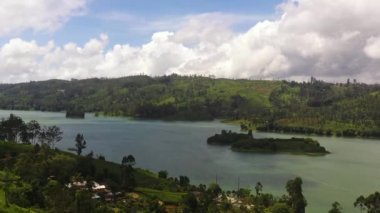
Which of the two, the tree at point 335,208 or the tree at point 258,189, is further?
the tree at point 258,189

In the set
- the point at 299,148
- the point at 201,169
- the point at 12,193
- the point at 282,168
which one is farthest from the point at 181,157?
the point at 12,193

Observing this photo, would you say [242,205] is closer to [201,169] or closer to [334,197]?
[334,197]

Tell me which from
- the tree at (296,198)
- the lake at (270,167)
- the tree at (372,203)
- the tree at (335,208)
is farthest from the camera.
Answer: the lake at (270,167)

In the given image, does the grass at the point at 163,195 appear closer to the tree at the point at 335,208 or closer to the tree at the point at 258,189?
the tree at the point at 258,189

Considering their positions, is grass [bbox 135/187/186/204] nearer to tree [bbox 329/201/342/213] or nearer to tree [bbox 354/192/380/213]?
tree [bbox 329/201/342/213]

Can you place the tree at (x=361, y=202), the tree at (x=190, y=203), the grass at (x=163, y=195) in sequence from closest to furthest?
the tree at (x=190, y=203)
the tree at (x=361, y=202)
the grass at (x=163, y=195)

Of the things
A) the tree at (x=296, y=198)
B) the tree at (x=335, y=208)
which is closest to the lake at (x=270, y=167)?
the tree at (x=335, y=208)

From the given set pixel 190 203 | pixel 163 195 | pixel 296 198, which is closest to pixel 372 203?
pixel 296 198

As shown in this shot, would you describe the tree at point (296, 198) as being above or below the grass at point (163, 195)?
above

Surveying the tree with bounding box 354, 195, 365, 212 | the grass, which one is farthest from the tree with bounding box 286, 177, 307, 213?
the grass
